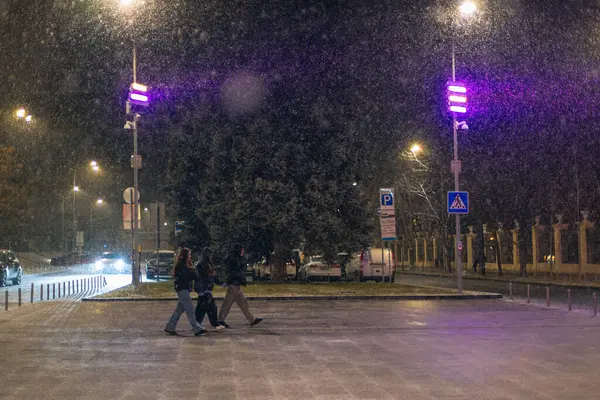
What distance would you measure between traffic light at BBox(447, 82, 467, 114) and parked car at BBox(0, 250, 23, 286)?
75.1ft

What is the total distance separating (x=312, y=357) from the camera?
1119 cm

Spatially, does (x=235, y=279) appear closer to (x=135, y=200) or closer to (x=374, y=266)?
(x=135, y=200)

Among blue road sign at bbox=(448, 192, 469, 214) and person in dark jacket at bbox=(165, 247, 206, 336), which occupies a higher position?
blue road sign at bbox=(448, 192, 469, 214)

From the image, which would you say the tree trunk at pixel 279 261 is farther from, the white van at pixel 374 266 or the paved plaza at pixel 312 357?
the paved plaza at pixel 312 357

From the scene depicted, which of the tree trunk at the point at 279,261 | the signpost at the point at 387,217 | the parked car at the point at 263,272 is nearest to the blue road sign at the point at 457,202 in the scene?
the signpost at the point at 387,217

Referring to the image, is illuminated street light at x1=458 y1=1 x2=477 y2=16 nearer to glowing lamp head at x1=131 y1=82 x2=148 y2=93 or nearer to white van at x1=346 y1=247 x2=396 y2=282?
glowing lamp head at x1=131 y1=82 x2=148 y2=93

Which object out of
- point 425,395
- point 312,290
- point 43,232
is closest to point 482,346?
→ point 425,395

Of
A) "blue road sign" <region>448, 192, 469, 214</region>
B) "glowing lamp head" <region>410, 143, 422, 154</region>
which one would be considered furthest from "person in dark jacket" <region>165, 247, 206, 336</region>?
"glowing lamp head" <region>410, 143, 422, 154</region>

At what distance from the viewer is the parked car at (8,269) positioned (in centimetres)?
3634

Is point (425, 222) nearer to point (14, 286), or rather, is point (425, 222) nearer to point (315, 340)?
point (14, 286)

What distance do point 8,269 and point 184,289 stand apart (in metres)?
26.1

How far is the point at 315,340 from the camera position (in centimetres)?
1330

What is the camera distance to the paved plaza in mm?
8594

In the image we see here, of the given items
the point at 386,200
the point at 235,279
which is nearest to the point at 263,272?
the point at 386,200
